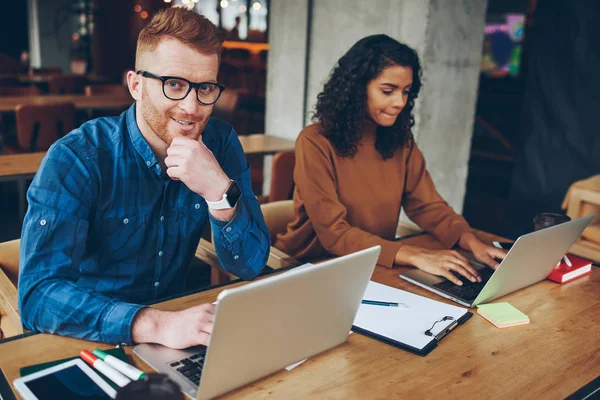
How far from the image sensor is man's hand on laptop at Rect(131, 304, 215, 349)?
45.6 inches

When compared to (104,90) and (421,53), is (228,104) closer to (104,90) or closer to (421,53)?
(104,90)

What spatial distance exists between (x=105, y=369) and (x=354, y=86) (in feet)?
4.69

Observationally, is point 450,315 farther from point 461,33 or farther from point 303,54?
point 303,54

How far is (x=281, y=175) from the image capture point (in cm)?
273

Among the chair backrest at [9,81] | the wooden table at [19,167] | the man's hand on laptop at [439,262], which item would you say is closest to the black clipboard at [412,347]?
the man's hand on laptop at [439,262]

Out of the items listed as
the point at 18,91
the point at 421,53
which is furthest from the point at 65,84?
the point at 421,53

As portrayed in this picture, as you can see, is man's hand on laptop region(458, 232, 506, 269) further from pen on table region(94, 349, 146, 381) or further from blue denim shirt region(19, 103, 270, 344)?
pen on table region(94, 349, 146, 381)

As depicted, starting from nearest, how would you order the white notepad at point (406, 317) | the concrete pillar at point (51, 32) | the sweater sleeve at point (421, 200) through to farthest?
the white notepad at point (406, 317) < the sweater sleeve at point (421, 200) < the concrete pillar at point (51, 32)

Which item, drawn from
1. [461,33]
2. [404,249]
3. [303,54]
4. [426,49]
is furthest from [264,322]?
[303,54]

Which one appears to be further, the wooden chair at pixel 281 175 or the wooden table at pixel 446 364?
the wooden chair at pixel 281 175

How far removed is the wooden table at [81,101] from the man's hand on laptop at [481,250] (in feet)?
14.1

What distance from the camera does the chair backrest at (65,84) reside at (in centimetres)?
704

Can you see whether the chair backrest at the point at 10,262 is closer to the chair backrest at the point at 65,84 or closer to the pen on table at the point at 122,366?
the pen on table at the point at 122,366

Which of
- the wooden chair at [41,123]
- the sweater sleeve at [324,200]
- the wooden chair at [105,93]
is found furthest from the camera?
the wooden chair at [105,93]
